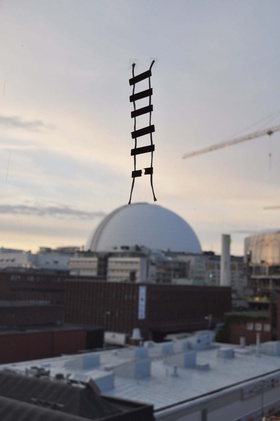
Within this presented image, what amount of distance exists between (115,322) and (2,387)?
2111 inches

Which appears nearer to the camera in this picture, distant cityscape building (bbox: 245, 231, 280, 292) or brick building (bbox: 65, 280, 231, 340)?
brick building (bbox: 65, 280, 231, 340)

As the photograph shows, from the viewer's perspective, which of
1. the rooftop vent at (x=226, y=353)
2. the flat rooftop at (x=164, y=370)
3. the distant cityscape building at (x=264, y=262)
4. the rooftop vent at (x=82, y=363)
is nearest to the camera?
the flat rooftop at (x=164, y=370)

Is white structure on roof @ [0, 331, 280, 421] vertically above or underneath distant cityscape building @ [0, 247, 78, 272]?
underneath

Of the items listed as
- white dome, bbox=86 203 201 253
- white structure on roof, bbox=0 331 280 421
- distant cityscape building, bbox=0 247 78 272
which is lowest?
white structure on roof, bbox=0 331 280 421

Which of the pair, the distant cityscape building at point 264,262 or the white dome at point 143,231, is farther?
the white dome at point 143,231

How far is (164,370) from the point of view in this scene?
29672 mm

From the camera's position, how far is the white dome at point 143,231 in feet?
457

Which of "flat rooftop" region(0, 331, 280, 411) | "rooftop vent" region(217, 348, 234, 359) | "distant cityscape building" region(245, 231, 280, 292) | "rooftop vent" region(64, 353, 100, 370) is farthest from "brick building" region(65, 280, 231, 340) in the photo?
"rooftop vent" region(64, 353, 100, 370)

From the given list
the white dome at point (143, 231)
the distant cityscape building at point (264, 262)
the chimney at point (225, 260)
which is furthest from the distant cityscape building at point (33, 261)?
the distant cityscape building at point (264, 262)

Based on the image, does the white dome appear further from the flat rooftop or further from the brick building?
the flat rooftop

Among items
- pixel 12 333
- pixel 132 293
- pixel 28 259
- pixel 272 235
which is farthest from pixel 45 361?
pixel 28 259

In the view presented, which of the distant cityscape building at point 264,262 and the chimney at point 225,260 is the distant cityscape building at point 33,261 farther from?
the distant cityscape building at point 264,262

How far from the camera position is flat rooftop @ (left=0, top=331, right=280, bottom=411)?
24.1 metres

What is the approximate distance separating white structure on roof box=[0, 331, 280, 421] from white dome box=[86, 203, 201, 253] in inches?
4044
